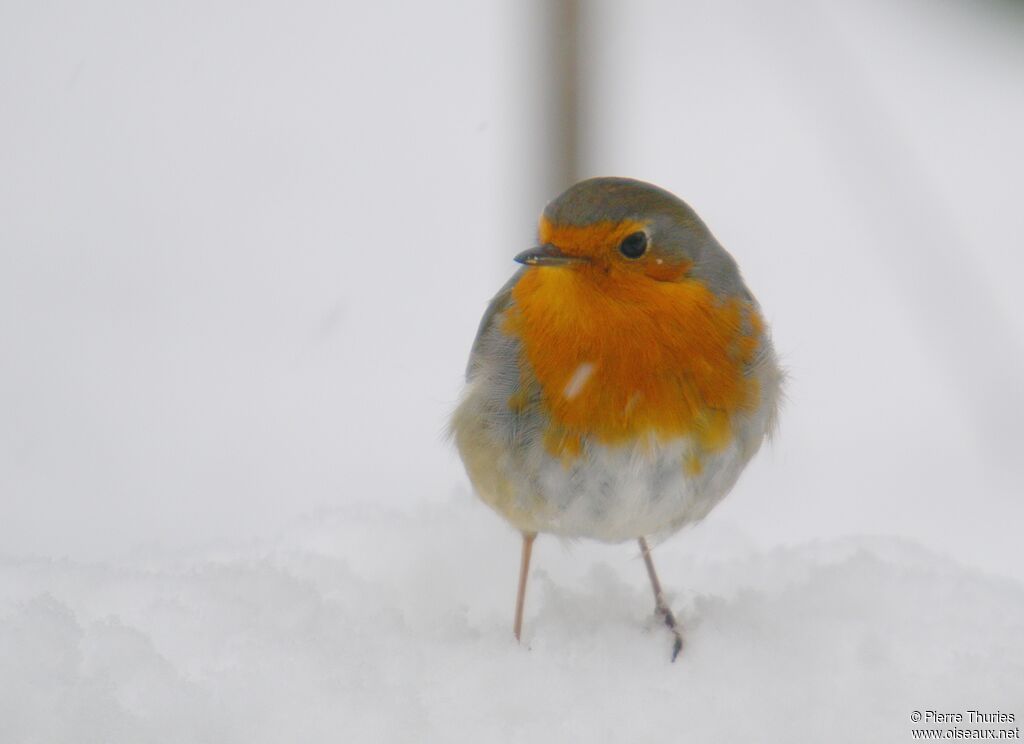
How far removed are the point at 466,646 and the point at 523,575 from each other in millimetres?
411

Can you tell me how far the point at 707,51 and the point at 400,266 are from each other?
100 inches

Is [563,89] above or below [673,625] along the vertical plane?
above

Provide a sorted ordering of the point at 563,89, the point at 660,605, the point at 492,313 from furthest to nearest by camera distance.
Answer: the point at 563,89
the point at 492,313
the point at 660,605

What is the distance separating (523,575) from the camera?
2.56 metres

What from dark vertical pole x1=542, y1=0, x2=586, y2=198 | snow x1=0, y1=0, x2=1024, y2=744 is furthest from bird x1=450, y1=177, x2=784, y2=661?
dark vertical pole x1=542, y1=0, x2=586, y2=198

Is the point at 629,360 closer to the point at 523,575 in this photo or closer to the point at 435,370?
the point at 523,575

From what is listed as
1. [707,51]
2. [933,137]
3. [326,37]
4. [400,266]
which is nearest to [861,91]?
[933,137]

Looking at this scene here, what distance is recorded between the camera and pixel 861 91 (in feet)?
21.0

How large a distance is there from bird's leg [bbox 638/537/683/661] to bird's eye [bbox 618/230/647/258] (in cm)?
63

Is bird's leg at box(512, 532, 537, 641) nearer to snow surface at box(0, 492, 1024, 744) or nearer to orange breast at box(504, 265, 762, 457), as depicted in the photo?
snow surface at box(0, 492, 1024, 744)

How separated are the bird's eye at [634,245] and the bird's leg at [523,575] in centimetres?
63

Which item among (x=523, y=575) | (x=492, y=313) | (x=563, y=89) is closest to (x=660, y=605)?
(x=523, y=575)

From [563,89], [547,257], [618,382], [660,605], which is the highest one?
[563,89]

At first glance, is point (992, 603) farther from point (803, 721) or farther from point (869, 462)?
point (869, 462)
